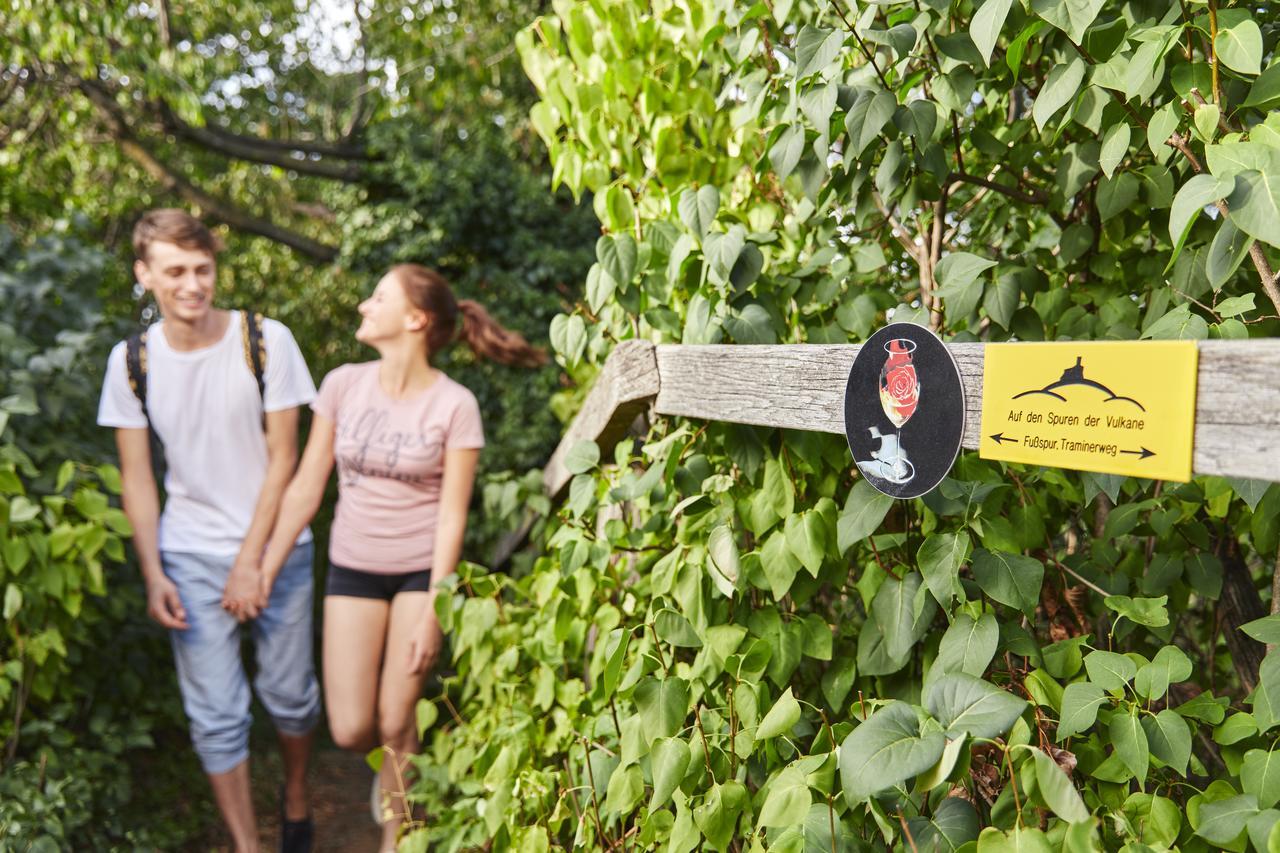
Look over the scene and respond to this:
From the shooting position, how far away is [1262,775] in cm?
100

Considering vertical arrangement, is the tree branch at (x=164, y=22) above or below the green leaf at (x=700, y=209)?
above

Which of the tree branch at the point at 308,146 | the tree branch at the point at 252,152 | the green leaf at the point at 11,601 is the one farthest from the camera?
the tree branch at the point at 308,146

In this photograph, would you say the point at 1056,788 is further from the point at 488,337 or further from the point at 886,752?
the point at 488,337

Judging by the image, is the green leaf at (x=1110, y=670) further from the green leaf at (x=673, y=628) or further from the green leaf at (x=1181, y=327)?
the green leaf at (x=673, y=628)

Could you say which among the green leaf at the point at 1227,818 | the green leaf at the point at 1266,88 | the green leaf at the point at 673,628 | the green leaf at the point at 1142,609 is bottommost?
the green leaf at the point at 1227,818

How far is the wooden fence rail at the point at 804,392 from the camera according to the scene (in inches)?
29.2

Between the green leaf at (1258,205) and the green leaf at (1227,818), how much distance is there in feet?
1.91

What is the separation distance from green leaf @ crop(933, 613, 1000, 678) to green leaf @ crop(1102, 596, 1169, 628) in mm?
187

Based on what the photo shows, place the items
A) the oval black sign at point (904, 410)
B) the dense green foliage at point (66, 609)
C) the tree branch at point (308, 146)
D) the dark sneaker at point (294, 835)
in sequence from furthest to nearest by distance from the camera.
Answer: the tree branch at point (308, 146) → the dark sneaker at point (294, 835) → the dense green foliage at point (66, 609) → the oval black sign at point (904, 410)

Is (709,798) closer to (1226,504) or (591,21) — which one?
(1226,504)

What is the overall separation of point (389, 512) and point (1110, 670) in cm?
230

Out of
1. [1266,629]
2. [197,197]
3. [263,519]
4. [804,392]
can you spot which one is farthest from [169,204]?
[1266,629]

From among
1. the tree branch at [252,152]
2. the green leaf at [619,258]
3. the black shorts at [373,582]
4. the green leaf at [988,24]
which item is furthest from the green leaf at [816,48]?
the tree branch at [252,152]

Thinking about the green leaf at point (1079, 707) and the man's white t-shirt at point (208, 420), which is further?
the man's white t-shirt at point (208, 420)
